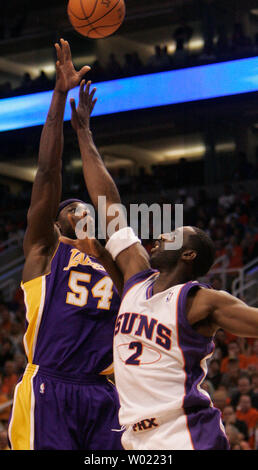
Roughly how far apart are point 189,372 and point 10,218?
15.1 meters

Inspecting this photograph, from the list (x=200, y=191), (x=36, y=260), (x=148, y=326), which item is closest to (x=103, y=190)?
(x=36, y=260)

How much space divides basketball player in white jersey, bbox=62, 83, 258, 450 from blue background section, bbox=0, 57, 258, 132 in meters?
6.58

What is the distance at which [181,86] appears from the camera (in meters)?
9.66

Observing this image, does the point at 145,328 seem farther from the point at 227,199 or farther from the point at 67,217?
the point at 227,199

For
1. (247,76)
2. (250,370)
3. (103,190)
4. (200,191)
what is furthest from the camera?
(200,191)

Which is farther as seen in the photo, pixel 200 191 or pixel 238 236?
pixel 200 191

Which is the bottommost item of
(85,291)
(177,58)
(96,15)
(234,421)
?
(234,421)

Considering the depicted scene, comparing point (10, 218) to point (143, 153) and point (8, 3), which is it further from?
point (8, 3)

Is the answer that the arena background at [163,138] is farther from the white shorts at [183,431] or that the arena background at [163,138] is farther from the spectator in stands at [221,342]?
the white shorts at [183,431]

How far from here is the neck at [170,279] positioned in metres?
2.98

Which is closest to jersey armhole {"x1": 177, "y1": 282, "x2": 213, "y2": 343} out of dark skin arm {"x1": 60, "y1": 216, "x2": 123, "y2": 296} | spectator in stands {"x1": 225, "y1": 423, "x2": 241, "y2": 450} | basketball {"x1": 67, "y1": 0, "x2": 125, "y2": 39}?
dark skin arm {"x1": 60, "y1": 216, "x2": 123, "y2": 296}

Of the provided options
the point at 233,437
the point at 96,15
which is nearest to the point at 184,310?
the point at 96,15

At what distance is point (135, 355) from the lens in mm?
2797

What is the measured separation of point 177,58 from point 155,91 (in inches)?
183
